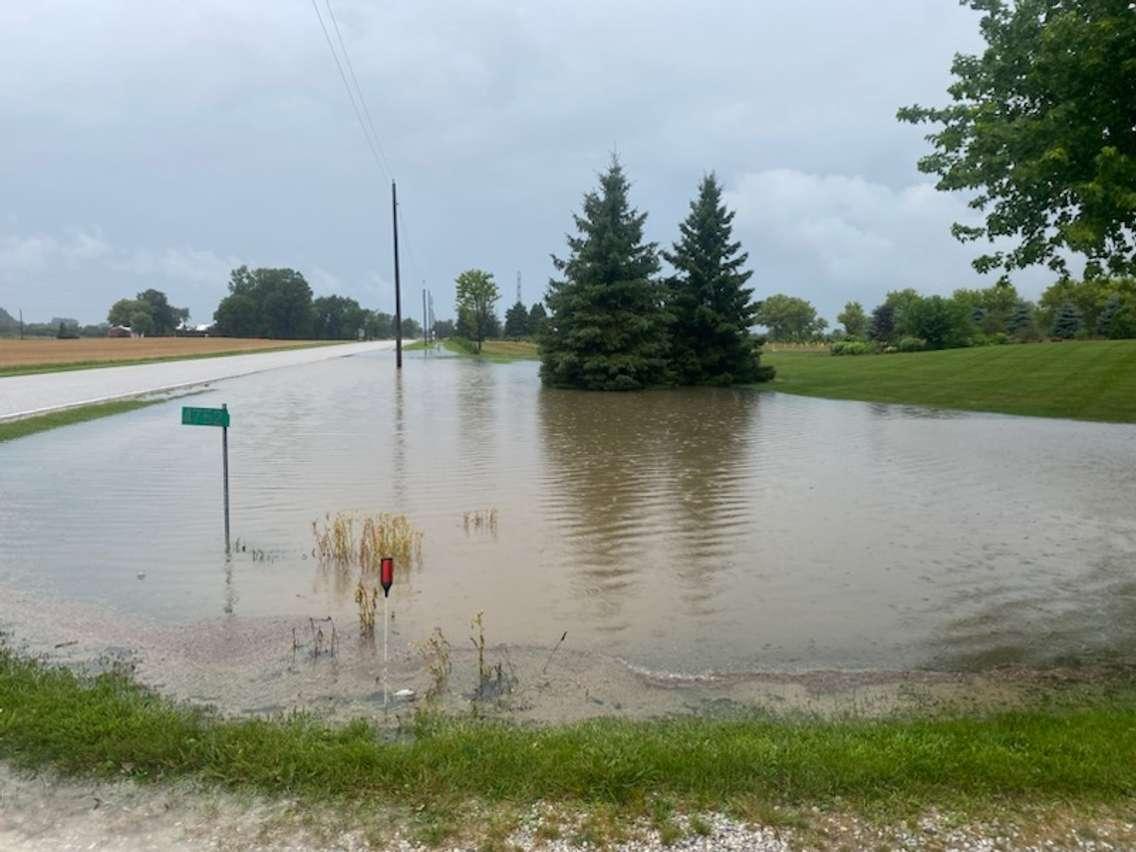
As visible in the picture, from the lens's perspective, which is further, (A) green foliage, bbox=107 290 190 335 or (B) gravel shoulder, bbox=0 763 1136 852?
(A) green foliage, bbox=107 290 190 335

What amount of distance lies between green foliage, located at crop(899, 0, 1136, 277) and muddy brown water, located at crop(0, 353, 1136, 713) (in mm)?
3156

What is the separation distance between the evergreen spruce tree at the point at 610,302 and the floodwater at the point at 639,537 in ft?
47.8

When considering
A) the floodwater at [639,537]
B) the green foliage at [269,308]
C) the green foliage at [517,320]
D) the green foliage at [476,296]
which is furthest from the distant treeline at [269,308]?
the floodwater at [639,537]

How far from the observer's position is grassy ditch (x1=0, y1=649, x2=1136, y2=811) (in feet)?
11.5

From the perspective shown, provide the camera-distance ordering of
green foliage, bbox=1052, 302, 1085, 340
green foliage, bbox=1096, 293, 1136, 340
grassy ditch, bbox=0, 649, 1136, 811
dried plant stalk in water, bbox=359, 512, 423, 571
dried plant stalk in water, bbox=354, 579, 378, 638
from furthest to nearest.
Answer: green foliage, bbox=1052, 302, 1085, 340
green foliage, bbox=1096, 293, 1136, 340
dried plant stalk in water, bbox=359, 512, 423, 571
dried plant stalk in water, bbox=354, 579, 378, 638
grassy ditch, bbox=0, 649, 1136, 811

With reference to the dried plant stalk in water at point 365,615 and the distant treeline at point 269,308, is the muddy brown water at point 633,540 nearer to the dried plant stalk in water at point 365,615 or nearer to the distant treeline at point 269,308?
the dried plant stalk in water at point 365,615

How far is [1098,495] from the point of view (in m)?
11.8

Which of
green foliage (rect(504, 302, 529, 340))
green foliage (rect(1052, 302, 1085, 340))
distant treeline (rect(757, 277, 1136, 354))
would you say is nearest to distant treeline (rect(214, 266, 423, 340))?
green foliage (rect(504, 302, 529, 340))

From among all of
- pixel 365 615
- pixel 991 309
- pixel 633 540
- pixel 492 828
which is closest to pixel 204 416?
pixel 365 615

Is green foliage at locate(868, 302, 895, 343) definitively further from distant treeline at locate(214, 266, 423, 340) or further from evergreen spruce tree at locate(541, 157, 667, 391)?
distant treeline at locate(214, 266, 423, 340)

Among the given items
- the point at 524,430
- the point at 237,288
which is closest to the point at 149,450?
the point at 524,430

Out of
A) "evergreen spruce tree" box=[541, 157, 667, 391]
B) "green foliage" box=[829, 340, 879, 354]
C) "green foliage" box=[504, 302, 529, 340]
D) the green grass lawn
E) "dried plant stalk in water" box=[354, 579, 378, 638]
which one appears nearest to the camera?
"dried plant stalk in water" box=[354, 579, 378, 638]

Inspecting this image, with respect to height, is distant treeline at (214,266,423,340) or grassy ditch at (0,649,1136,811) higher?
distant treeline at (214,266,423,340)

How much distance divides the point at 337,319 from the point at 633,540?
175311mm
